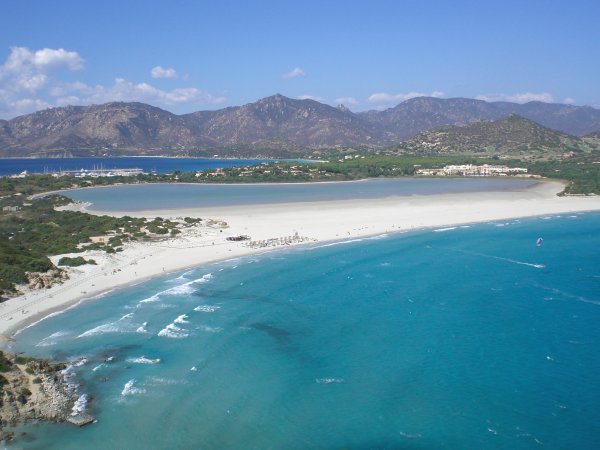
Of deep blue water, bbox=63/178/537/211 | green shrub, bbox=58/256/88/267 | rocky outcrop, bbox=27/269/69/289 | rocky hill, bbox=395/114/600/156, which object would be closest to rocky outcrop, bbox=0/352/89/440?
rocky outcrop, bbox=27/269/69/289

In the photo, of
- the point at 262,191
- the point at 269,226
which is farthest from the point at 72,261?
the point at 262,191

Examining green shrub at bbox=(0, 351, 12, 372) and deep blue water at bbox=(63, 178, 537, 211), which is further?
deep blue water at bbox=(63, 178, 537, 211)

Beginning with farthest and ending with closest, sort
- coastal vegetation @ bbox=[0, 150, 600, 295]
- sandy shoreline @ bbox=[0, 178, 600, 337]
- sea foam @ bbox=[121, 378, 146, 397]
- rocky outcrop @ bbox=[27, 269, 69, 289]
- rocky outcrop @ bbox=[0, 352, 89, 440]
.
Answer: coastal vegetation @ bbox=[0, 150, 600, 295] < rocky outcrop @ bbox=[27, 269, 69, 289] < sandy shoreline @ bbox=[0, 178, 600, 337] < sea foam @ bbox=[121, 378, 146, 397] < rocky outcrop @ bbox=[0, 352, 89, 440]

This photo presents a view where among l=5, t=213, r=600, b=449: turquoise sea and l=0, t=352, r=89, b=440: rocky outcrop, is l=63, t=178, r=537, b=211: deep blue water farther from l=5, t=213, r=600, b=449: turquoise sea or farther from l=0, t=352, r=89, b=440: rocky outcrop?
l=0, t=352, r=89, b=440: rocky outcrop

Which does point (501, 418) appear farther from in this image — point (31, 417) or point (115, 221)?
point (115, 221)

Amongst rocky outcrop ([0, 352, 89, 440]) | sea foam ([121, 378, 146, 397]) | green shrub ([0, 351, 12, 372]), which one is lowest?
sea foam ([121, 378, 146, 397])

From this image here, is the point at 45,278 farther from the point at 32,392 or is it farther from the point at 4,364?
the point at 32,392

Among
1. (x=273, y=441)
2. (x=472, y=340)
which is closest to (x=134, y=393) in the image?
(x=273, y=441)
